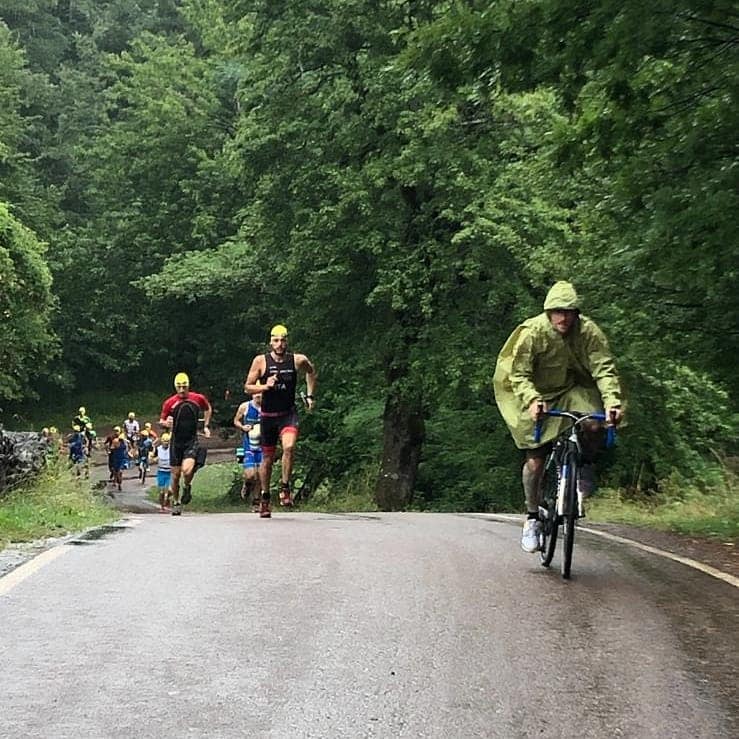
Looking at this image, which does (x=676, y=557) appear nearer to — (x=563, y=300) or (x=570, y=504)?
(x=570, y=504)

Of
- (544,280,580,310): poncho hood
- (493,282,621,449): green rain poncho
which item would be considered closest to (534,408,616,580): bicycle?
(493,282,621,449): green rain poncho

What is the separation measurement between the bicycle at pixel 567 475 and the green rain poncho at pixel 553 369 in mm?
112

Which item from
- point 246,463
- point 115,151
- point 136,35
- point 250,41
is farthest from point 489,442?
point 136,35

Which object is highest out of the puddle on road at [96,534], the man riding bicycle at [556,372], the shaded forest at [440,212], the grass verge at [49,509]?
the shaded forest at [440,212]

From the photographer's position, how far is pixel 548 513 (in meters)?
7.93

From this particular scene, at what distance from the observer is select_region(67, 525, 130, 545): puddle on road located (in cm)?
938

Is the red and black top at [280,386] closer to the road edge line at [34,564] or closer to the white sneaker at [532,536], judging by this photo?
the road edge line at [34,564]

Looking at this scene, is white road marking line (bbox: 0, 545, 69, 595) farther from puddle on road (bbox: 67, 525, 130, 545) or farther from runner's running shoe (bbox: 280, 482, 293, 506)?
runner's running shoe (bbox: 280, 482, 293, 506)

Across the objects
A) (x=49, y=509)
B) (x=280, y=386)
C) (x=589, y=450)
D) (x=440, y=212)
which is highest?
(x=440, y=212)

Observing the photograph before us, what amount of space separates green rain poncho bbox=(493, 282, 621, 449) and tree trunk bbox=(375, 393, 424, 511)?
14.8m

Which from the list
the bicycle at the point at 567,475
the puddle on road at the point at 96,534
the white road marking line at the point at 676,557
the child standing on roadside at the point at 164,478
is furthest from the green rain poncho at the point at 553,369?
the child standing on roadside at the point at 164,478

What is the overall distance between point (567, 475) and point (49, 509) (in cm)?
726

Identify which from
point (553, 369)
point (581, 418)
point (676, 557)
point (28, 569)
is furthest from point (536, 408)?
point (28, 569)

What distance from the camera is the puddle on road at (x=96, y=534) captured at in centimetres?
938
